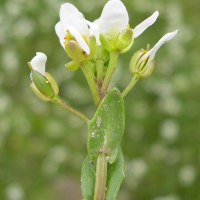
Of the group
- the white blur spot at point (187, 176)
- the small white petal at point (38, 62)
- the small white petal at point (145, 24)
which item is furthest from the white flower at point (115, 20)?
the white blur spot at point (187, 176)

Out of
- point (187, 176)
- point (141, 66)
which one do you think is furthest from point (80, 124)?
point (141, 66)

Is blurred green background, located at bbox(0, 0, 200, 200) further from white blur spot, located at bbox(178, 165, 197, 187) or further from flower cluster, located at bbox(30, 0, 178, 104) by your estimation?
flower cluster, located at bbox(30, 0, 178, 104)

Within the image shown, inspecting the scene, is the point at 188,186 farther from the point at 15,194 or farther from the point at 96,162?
the point at 96,162

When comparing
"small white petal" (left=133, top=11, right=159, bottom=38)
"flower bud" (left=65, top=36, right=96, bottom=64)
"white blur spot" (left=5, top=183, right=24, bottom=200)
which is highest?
"white blur spot" (left=5, top=183, right=24, bottom=200)

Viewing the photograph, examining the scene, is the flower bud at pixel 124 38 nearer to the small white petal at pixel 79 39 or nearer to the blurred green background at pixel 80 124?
the small white petal at pixel 79 39

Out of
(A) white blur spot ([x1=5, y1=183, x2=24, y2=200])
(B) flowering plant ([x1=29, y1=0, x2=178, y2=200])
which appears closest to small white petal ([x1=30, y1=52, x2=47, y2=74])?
(B) flowering plant ([x1=29, y1=0, x2=178, y2=200])

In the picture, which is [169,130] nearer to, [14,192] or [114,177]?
[14,192]
